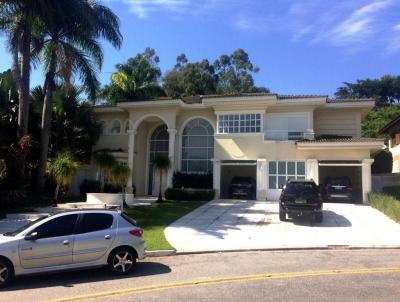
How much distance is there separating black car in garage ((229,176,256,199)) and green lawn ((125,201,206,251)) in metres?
2.80

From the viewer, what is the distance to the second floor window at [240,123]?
91.6 feet

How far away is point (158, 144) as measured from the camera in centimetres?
3256

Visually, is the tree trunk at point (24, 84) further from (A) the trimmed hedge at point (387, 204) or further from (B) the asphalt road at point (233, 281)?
(A) the trimmed hedge at point (387, 204)

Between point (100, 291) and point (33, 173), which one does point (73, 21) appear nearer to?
point (33, 173)

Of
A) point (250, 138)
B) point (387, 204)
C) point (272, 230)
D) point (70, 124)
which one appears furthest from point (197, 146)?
point (272, 230)

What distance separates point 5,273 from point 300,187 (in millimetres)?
12476

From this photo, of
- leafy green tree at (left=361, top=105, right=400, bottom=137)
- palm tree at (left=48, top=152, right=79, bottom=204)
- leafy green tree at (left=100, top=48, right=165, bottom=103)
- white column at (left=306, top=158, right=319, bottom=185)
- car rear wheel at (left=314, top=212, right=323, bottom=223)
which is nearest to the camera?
car rear wheel at (left=314, top=212, right=323, bottom=223)

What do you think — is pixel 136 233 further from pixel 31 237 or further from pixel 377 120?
pixel 377 120

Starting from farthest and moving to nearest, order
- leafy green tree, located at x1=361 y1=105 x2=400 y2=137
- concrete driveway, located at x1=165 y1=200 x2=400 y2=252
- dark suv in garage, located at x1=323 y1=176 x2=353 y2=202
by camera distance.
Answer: leafy green tree, located at x1=361 y1=105 x2=400 y2=137
dark suv in garage, located at x1=323 y1=176 x2=353 y2=202
concrete driveway, located at x1=165 y1=200 x2=400 y2=252

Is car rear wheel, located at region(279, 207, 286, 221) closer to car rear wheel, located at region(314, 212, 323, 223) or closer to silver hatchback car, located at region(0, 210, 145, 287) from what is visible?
car rear wheel, located at region(314, 212, 323, 223)

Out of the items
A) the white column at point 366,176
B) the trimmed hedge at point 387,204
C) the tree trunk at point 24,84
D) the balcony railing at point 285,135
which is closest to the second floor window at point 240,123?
the balcony railing at point 285,135

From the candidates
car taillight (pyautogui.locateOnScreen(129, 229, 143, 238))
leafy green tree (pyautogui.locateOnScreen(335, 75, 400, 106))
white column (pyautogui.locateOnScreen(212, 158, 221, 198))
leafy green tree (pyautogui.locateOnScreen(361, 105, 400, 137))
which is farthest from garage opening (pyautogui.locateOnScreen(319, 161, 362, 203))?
leafy green tree (pyautogui.locateOnScreen(335, 75, 400, 106))

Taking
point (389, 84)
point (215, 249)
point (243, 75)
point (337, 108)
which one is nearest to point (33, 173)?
point (215, 249)

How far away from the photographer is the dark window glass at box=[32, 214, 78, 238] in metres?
9.31
